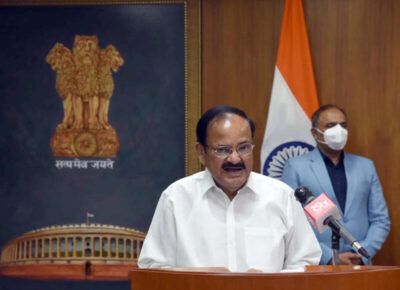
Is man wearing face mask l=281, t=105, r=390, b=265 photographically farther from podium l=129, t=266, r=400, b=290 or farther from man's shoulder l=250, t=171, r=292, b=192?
podium l=129, t=266, r=400, b=290

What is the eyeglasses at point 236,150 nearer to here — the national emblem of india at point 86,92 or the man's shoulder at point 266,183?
the man's shoulder at point 266,183

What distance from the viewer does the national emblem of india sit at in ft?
16.0

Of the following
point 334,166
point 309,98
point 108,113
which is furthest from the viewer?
point 108,113

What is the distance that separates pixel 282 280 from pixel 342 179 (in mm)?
2795

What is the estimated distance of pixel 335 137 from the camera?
422 centimetres

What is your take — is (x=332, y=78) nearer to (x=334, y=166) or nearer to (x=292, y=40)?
(x=292, y=40)

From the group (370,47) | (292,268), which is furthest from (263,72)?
(292,268)

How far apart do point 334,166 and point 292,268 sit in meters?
2.07

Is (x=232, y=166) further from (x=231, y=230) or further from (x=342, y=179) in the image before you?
(x=342, y=179)

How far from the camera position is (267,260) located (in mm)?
2266

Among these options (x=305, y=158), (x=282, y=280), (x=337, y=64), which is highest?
(x=337, y=64)

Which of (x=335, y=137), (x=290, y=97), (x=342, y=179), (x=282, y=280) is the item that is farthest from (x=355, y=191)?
(x=282, y=280)

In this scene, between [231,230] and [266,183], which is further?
[266,183]

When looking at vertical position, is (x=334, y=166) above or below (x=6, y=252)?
above
